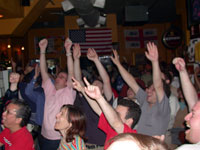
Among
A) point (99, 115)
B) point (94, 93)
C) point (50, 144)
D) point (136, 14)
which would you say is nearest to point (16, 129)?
point (50, 144)

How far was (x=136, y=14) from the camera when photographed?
638cm

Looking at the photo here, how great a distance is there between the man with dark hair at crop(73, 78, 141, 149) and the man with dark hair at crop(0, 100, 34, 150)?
679 millimetres

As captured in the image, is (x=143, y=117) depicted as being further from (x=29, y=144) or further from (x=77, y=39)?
(x=77, y=39)

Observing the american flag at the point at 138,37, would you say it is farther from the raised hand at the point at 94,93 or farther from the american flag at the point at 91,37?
the raised hand at the point at 94,93

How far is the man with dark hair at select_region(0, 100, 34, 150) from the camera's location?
6.62ft

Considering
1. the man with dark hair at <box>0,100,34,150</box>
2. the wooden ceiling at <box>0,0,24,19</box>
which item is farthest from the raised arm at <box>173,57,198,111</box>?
the wooden ceiling at <box>0,0,24,19</box>

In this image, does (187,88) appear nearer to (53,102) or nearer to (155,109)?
(155,109)

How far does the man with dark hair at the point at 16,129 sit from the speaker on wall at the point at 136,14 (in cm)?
492

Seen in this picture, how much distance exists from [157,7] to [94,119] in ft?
25.0

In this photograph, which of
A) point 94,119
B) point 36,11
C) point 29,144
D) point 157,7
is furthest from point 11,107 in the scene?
point 157,7

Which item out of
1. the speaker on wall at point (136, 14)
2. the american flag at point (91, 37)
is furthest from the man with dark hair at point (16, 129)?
the american flag at point (91, 37)

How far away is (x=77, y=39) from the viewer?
8117mm

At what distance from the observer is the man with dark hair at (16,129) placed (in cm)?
202

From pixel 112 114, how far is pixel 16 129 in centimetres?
114
